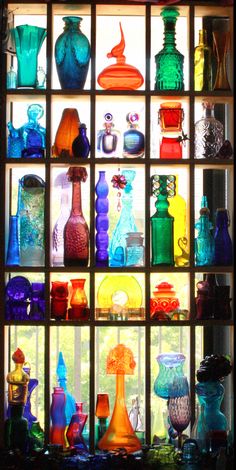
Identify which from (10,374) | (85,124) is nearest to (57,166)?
(85,124)

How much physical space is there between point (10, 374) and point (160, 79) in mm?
915

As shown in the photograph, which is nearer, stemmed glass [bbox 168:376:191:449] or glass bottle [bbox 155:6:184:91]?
stemmed glass [bbox 168:376:191:449]

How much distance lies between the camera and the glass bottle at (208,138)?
7.28 feet

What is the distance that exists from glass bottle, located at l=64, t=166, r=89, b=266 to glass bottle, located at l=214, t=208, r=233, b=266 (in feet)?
1.20

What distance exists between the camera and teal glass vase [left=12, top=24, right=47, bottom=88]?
221cm

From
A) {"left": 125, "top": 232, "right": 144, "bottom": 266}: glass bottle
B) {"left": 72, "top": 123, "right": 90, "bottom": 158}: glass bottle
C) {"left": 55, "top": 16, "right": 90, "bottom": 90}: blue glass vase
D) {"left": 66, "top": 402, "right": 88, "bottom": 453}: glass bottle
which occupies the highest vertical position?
{"left": 55, "top": 16, "right": 90, "bottom": 90}: blue glass vase

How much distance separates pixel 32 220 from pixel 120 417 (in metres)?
0.59

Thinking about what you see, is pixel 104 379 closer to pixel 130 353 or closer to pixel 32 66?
pixel 130 353

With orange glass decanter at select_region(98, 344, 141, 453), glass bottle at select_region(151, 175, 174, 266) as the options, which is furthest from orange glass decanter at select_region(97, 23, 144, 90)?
orange glass decanter at select_region(98, 344, 141, 453)

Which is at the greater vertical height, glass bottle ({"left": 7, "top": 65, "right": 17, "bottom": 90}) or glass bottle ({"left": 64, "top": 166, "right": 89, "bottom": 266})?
glass bottle ({"left": 7, "top": 65, "right": 17, "bottom": 90})

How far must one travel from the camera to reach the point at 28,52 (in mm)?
2215

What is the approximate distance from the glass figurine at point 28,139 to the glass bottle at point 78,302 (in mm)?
369

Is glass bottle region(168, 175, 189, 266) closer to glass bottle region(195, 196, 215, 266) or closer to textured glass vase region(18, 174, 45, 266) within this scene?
glass bottle region(195, 196, 215, 266)

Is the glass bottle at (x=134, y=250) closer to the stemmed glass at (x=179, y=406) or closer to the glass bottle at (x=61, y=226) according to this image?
the glass bottle at (x=61, y=226)
